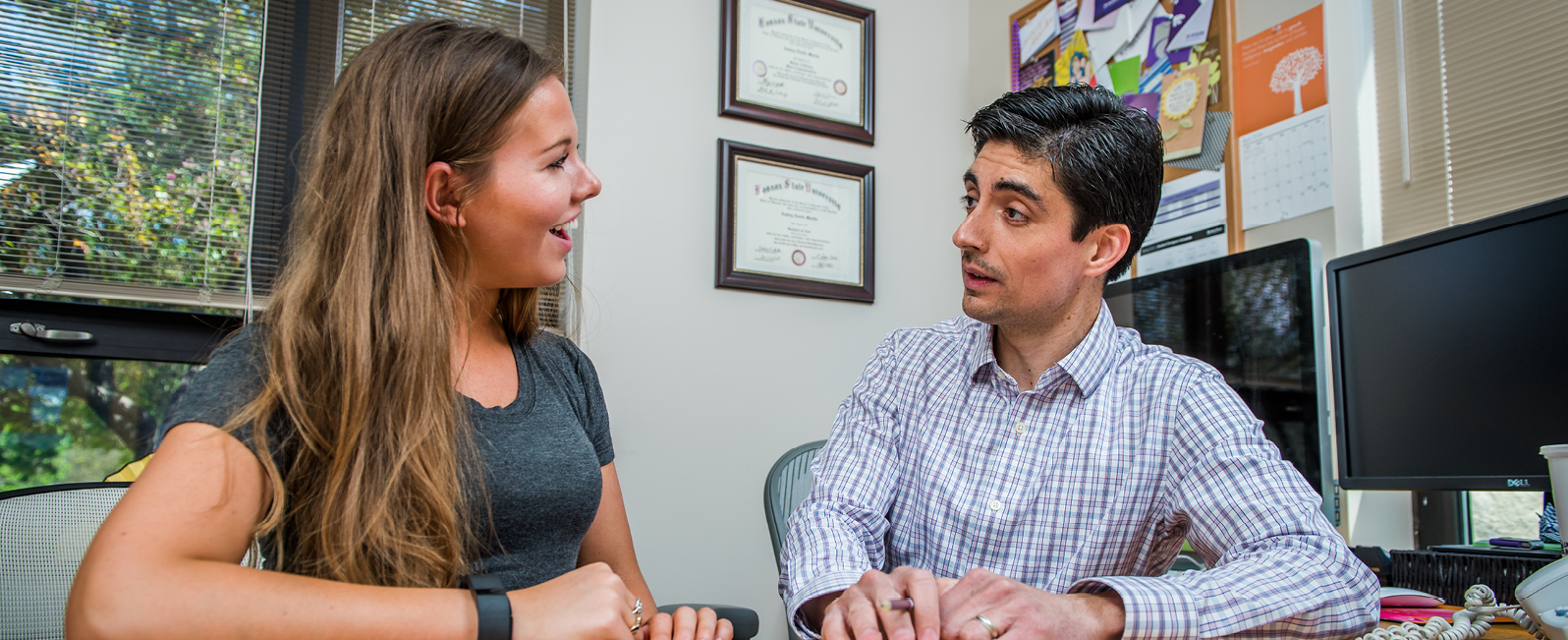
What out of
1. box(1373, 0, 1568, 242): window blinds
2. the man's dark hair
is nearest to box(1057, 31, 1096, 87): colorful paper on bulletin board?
box(1373, 0, 1568, 242): window blinds

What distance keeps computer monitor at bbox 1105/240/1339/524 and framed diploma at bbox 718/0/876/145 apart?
1.07 metres

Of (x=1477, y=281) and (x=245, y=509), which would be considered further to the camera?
(x=1477, y=281)

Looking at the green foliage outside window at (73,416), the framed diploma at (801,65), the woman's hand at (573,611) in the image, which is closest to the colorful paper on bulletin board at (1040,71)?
the framed diploma at (801,65)

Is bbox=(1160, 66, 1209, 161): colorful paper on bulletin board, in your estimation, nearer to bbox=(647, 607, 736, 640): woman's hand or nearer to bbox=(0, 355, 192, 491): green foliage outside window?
bbox=(647, 607, 736, 640): woman's hand

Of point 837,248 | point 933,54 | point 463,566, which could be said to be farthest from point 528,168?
point 933,54

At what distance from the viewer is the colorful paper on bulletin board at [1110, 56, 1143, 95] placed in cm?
225

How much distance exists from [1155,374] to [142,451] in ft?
7.04

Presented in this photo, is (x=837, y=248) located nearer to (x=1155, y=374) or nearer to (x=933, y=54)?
(x=933, y=54)

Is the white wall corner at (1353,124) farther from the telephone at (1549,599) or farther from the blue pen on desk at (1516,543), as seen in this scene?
the telephone at (1549,599)

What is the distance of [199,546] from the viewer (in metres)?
0.75

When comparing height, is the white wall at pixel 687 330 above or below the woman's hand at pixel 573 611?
above

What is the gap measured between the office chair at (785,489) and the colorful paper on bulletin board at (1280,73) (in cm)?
117

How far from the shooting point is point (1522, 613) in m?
1.06

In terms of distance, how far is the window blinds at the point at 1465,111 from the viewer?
158 cm
